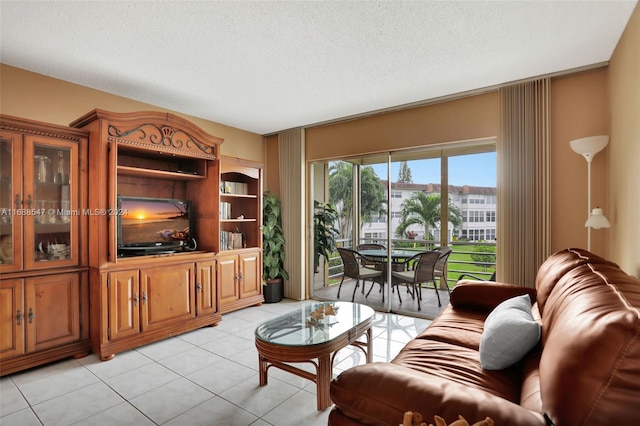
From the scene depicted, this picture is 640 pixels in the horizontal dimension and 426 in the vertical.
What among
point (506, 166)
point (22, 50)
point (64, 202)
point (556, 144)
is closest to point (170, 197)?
point (64, 202)

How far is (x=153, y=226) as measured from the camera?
11.9 feet

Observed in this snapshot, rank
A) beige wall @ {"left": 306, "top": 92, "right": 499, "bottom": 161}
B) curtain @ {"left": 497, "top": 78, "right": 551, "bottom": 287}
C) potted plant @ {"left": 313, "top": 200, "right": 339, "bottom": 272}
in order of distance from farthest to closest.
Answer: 1. potted plant @ {"left": 313, "top": 200, "right": 339, "bottom": 272}
2. beige wall @ {"left": 306, "top": 92, "right": 499, "bottom": 161}
3. curtain @ {"left": 497, "top": 78, "right": 551, "bottom": 287}

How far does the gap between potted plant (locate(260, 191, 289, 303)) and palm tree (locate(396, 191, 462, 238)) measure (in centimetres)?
181

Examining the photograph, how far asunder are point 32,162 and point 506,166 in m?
4.40

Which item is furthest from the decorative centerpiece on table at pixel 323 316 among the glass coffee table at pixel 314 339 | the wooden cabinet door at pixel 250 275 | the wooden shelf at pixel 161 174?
the wooden shelf at pixel 161 174

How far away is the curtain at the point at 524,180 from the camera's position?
3.21 m

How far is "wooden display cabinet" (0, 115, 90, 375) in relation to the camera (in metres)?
2.62

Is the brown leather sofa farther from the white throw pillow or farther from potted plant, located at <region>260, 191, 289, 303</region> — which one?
potted plant, located at <region>260, 191, 289, 303</region>

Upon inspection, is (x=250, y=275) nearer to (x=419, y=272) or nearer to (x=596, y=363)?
(x=419, y=272)

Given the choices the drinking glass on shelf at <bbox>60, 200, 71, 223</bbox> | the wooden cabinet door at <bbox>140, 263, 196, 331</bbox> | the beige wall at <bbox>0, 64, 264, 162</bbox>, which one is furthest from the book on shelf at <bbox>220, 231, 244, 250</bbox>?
the beige wall at <bbox>0, 64, 264, 162</bbox>

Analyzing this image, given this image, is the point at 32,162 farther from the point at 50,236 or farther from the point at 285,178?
the point at 285,178

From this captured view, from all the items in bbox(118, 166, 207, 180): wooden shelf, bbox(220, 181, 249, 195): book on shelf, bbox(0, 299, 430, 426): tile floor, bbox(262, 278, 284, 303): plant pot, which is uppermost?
bbox(118, 166, 207, 180): wooden shelf

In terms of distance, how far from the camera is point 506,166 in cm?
338

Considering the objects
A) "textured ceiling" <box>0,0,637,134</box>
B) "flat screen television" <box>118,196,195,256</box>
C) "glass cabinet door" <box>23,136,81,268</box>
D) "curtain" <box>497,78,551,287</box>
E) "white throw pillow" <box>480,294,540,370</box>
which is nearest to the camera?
"white throw pillow" <box>480,294,540,370</box>
